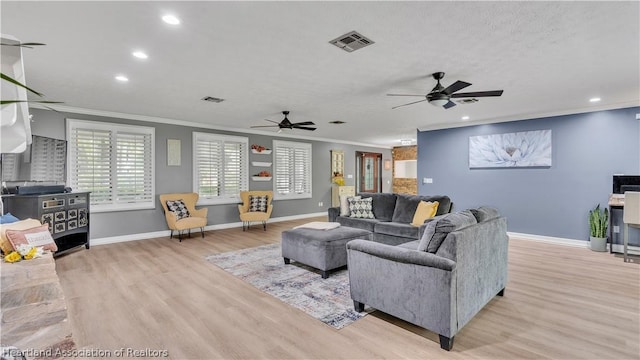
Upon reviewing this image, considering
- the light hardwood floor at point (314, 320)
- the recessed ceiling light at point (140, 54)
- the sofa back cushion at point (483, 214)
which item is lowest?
the light hardwood floor at point (314, 320)

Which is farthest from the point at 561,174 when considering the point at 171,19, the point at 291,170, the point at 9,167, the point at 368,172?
the point at 9,167

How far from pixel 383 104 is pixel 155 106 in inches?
155

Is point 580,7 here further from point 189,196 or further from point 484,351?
point 189,196

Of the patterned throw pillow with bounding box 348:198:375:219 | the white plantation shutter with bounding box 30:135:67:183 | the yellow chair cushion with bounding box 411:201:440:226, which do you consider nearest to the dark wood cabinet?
the white plantation shutter with bounding box 30:135:67:183

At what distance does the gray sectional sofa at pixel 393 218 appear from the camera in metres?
4.94

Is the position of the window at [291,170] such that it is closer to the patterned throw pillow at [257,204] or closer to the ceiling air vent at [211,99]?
the patterned throw pillow at [257,204]

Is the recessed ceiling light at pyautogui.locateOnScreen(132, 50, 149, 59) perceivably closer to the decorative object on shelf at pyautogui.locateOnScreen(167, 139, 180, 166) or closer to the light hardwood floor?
the light hardwood floor

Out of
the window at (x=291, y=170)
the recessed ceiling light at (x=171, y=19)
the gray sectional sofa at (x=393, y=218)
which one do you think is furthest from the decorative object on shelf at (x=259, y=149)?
the recessed ceiling light at (x=171, y=19)

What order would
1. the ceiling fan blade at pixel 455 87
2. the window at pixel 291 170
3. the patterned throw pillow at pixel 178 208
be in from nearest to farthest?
the ceiling fan blade at pixel 455 87, the patterned throw pillow at pixel 178 208, the window at pixel 291 170

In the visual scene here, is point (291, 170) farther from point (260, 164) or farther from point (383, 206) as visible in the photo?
point (383, 206)

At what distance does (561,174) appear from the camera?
5.75 meters

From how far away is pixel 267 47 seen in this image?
9.71ft

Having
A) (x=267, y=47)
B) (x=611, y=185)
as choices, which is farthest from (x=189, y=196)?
(x=611, y=185)

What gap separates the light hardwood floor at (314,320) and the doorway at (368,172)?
23.1 feet
